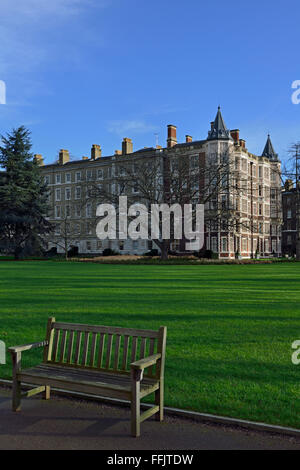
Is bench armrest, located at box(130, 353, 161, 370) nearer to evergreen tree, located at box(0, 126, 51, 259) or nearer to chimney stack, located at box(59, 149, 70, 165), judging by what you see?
evergreen tree, located at box(0, 126, 51, 259)

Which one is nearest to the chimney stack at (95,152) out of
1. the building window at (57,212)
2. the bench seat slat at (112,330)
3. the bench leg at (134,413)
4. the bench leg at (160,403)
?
the building window at (57,212)

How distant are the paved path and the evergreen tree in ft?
177

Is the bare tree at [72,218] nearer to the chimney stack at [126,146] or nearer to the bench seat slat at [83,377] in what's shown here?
the chimney stack at [126,146]

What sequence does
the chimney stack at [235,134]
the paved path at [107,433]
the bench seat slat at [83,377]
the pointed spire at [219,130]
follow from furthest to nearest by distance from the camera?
the chimney stack at [235,134], the pointed spire at [219,130], the bench seat slat at [83,377], the paved path at [107,433]

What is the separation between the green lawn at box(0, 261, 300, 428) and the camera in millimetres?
5691

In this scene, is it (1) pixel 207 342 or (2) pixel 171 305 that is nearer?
(1) pixel 207 342

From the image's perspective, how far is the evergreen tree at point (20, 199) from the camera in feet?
189

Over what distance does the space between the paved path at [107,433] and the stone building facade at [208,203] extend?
56254mm

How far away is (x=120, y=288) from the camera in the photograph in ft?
58.5
